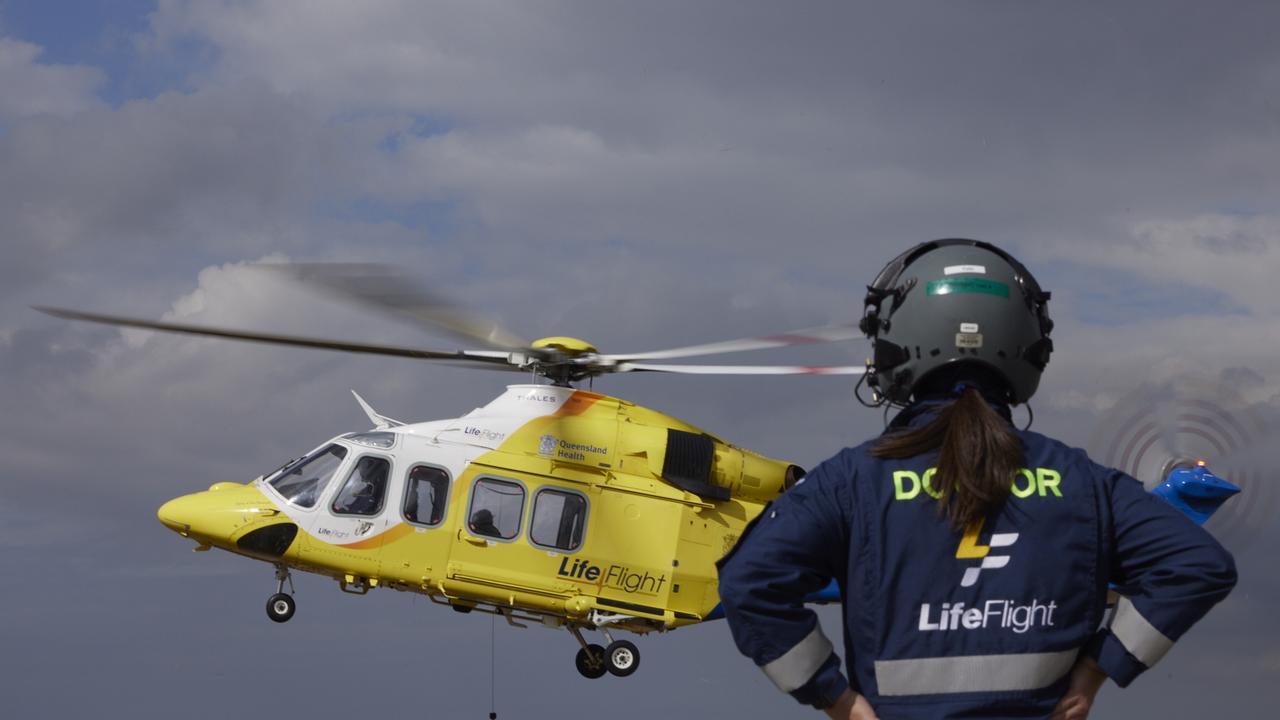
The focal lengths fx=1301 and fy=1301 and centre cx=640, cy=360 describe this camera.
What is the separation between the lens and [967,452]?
3.15 meters

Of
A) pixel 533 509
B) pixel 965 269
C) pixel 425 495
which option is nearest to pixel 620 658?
pixel 533 509

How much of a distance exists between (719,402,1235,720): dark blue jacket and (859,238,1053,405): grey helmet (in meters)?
0.39

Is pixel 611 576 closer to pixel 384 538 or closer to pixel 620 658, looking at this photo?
pixel 620 658

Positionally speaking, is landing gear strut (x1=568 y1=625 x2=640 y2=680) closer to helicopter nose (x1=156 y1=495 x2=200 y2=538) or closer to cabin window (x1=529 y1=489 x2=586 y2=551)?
cabin window (x1=529 y1=489 x2=586 y2=551)

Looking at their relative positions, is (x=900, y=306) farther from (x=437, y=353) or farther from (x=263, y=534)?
(x=263, y=534)

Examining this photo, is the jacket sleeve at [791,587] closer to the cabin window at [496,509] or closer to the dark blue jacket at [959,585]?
the dark blue jacket at [959,585]

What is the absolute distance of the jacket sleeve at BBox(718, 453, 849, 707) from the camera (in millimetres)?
3111

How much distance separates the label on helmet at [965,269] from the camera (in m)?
3.59

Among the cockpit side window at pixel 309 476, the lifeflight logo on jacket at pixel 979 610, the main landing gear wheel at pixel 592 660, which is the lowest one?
the main landing gear wheel at pixel 592 660

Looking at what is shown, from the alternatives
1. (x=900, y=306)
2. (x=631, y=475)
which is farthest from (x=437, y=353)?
(x=900, y=306)

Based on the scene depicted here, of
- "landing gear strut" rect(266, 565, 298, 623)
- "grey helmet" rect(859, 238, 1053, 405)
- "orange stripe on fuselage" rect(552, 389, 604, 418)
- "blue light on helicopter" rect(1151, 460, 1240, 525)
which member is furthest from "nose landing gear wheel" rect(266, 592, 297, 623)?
"grey helmet" rect(859, 238, 1053, 405)

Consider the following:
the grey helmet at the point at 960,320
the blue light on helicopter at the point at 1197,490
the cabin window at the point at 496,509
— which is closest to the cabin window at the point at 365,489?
the cabin window at the point at 496,509

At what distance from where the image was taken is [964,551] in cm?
309

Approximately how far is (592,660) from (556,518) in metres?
2.44
